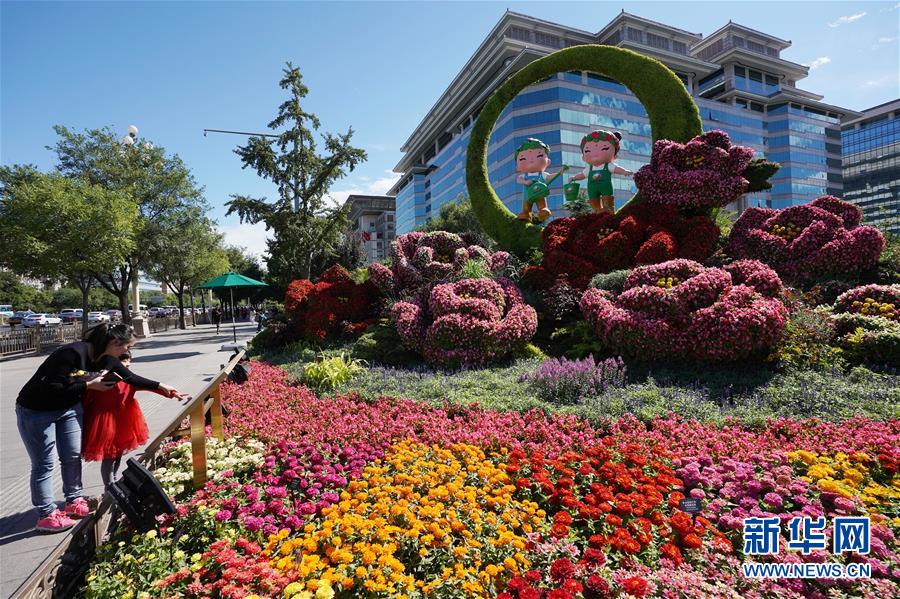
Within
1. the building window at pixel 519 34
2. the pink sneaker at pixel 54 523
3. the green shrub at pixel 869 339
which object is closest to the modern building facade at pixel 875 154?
the building window at pixel 519 34

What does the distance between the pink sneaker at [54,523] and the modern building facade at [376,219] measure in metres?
95.6

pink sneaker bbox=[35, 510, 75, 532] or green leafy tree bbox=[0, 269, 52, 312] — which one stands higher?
green leafy tree bbox=[0, 269, 52, 312]

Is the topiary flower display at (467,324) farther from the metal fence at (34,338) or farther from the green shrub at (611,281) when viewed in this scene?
the metal fence at (34,338)

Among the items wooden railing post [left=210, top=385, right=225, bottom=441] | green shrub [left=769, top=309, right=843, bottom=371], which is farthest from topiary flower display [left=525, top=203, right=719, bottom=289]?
wooden railing post [left=210, top=385, right=225, bottom=441]

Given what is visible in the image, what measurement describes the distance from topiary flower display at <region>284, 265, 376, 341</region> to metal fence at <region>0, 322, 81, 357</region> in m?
13.6

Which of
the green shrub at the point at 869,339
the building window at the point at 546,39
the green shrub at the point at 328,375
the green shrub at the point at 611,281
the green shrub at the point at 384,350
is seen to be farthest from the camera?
the building window at the point at 546,39

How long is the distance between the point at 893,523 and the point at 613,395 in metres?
2.78

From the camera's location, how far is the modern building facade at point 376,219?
100812mm

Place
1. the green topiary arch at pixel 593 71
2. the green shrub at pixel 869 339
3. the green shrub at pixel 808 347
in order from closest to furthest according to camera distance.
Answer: the green shrub at pixel 869 339 < the green shrub at pixel 808 347 < the green topiary arch at pixel 593 71

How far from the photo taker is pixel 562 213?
149 ft

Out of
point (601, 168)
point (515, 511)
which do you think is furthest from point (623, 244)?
point (515, 511)

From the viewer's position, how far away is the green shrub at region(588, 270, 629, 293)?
791 centimetres

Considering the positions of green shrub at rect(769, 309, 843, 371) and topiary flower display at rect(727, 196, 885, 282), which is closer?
green shrub at rect(769, 309, 843, 371)

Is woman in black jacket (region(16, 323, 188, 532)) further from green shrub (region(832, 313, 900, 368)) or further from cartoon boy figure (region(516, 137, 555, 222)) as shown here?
cartoon boy figure (region(516, 137, 555, 222))
